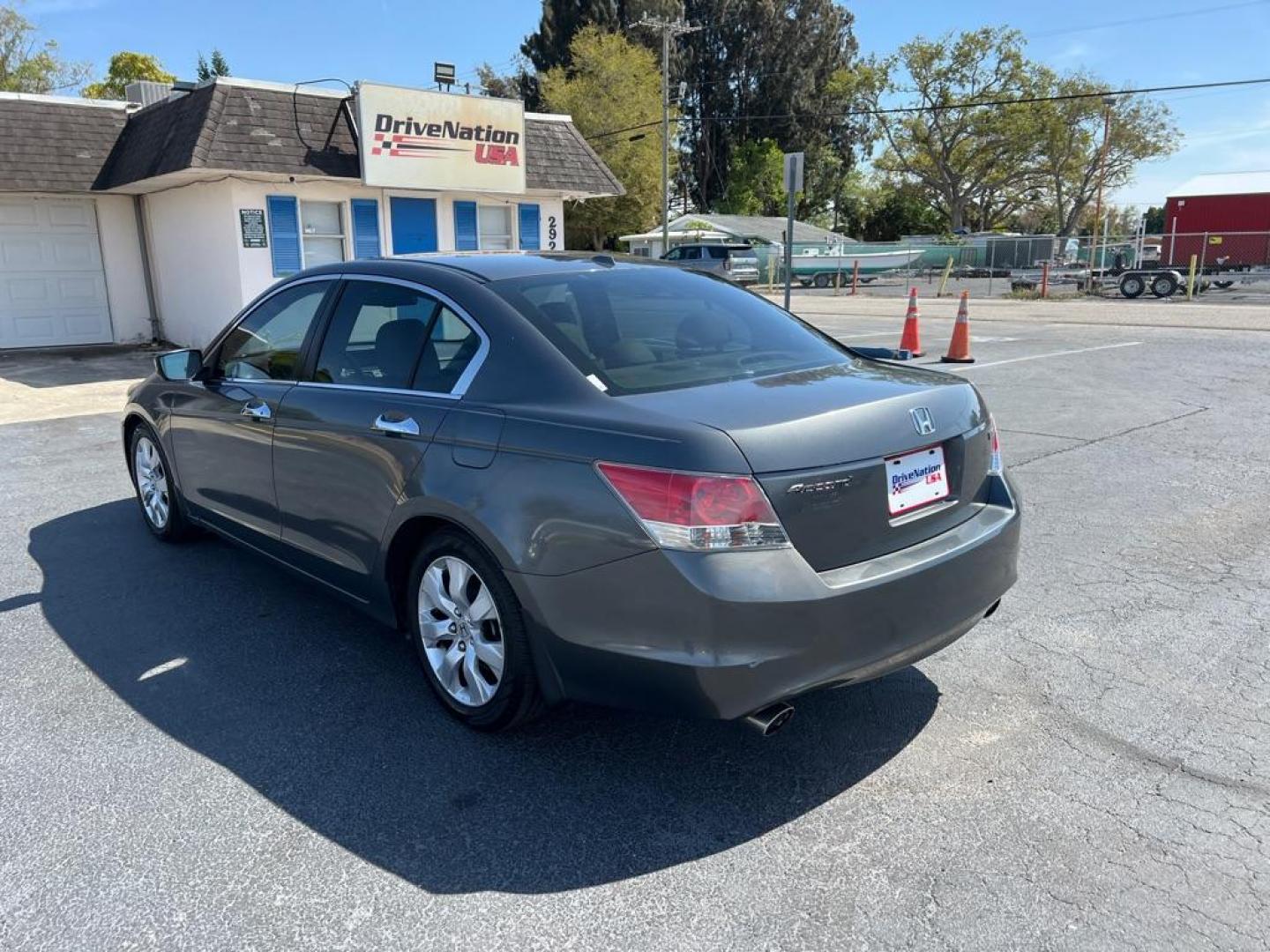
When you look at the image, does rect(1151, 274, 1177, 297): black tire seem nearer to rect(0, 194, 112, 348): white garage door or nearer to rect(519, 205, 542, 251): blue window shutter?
rect(519, 205, 542, 251): blue window shutter

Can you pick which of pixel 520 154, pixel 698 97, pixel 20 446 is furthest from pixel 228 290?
pixel 698 97

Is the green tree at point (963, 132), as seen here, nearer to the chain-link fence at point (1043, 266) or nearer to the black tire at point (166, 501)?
the chain-link fence at point (1043, 266)

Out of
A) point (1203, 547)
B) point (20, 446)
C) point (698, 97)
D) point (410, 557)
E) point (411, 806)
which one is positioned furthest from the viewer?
point (698, 97)

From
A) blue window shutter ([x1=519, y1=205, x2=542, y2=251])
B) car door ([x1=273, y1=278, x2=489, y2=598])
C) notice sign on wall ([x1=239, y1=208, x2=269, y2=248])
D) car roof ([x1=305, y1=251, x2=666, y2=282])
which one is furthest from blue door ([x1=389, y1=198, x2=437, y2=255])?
car door ([x1=273, y1=278, x2=489, y2=598])

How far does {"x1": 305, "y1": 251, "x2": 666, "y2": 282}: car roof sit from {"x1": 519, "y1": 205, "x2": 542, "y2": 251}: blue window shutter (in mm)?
13377

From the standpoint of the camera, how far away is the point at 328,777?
3.03 meters

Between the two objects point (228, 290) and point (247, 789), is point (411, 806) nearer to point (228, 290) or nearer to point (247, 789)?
point (247, 789)

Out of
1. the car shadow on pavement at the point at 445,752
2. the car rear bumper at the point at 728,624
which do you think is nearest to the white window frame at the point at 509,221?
the car shadow on pavement at the point at 445,752

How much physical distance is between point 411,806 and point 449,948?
64 centimetres

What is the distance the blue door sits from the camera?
15.3 meters

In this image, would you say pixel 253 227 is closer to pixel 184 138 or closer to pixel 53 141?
pixel 184 138

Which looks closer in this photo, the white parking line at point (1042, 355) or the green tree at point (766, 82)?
the white parking line at point (1042, 355)

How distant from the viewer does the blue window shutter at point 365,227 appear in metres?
14.9

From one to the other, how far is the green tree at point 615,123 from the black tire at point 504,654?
40749 mm
